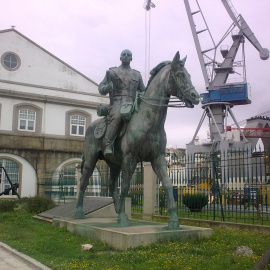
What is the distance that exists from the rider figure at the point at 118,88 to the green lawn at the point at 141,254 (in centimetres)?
208

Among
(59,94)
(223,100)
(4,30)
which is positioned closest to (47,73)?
(59,94)

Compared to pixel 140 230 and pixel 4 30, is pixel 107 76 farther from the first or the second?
pixel 4 30

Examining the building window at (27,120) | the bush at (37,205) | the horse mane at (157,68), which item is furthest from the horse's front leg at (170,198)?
the building window at (27,120)

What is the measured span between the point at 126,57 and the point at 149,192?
297 inches

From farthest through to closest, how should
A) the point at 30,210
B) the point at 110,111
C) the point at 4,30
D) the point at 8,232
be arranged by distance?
the point at 4,30 < the point at 30,210 < the point at 8,232 < the point at 110,111

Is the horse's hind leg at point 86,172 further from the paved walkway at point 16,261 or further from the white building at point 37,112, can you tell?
the white building at point 37,112

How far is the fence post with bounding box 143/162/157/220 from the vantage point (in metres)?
14.3

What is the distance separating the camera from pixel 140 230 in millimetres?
6750

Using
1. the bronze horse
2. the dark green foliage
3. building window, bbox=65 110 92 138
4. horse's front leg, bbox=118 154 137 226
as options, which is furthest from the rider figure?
building window, bbox=65 110 92 138

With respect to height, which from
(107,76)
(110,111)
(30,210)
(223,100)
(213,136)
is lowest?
(30,210)

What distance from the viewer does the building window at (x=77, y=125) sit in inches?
1091

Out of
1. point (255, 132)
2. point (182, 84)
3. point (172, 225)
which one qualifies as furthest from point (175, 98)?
point (255, 132)

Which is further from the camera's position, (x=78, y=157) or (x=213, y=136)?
(x=213, y=136)

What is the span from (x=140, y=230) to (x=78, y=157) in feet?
69.2
